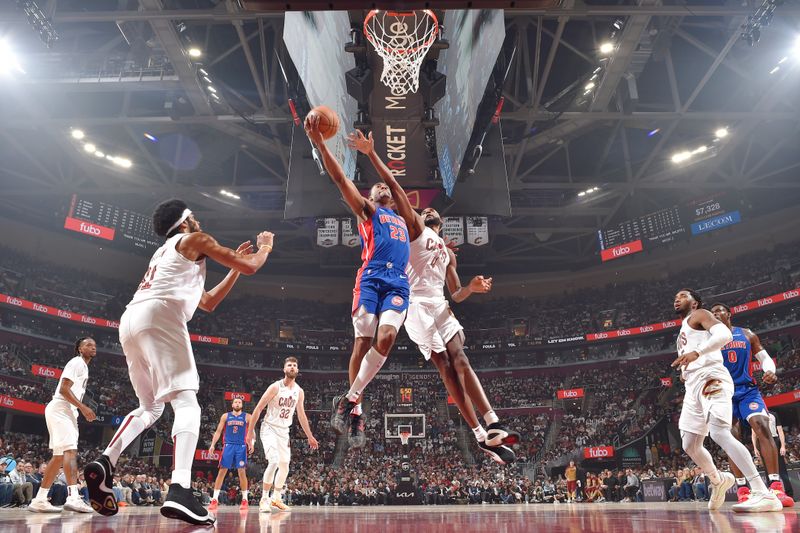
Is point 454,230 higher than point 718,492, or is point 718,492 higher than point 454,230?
point 454,230

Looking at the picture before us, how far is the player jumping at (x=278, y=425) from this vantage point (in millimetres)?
8484

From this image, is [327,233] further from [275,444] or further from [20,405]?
[20,405]

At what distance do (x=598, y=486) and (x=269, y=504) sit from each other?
15.0 metres

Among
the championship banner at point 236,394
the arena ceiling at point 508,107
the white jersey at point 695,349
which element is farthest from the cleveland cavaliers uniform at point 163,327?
the championship banner at point 236,394

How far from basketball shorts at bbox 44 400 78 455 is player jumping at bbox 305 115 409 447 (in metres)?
4.50

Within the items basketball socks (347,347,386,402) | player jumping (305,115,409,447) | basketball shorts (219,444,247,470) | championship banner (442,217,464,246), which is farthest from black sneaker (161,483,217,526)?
championship banner (442,217,464,246)

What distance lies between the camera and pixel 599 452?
24.9m

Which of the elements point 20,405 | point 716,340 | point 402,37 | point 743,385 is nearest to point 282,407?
point 716,340

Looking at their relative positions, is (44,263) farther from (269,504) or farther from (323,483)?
(269,504)

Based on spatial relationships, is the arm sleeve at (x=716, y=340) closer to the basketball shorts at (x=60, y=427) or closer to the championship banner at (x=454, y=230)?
the basketball shorts at (x=60, y=427)

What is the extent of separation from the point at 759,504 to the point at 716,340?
141cm

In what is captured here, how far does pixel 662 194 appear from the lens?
25922 mm

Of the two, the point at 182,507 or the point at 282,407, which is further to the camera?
the point at 282,407

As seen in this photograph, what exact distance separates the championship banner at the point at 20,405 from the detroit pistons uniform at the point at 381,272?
23.1 meters
